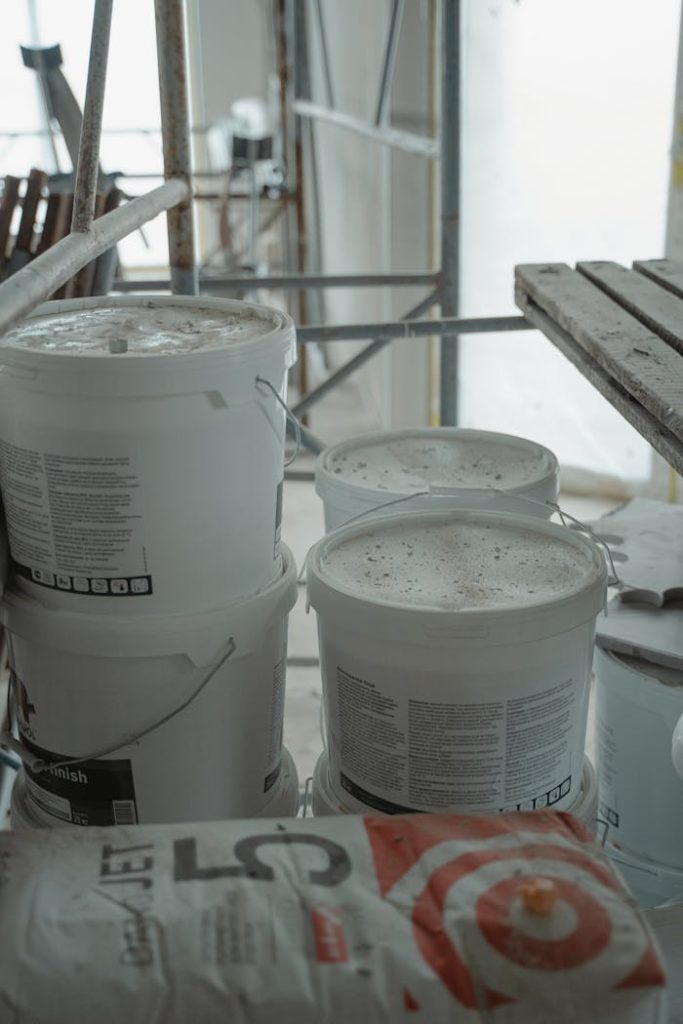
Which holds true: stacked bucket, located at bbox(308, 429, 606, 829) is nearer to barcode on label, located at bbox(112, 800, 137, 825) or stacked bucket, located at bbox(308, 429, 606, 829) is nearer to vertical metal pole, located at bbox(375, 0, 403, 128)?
barcode on label, located at bbox(112, 800, 137, 825)

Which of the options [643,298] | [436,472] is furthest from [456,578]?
[643,298]

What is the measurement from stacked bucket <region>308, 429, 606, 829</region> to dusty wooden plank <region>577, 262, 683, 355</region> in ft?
1.47

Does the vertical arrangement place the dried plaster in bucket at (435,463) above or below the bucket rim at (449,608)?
below

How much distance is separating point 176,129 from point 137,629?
1028mm

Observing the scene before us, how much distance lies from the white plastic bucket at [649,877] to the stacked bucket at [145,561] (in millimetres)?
633

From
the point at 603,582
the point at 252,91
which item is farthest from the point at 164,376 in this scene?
the point at 252,91

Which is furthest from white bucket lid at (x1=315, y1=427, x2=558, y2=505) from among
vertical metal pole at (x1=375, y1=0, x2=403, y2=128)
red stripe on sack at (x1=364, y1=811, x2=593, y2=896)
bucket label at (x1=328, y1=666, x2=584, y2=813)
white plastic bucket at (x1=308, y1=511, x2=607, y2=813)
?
vertical metal pole at (x1=375, y1=0, x2=403, y2=128)

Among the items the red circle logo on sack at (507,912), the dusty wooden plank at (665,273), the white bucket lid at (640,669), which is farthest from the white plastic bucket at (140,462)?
the dusty wooden plank at (665,273)

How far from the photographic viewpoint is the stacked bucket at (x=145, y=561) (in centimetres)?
120

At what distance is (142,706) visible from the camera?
1320 millimetres

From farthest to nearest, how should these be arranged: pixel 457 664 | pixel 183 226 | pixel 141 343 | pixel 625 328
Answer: pixel 183 226
pixel 625 328
pixel 141 343
pixel 457 664

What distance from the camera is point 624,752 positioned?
169cm

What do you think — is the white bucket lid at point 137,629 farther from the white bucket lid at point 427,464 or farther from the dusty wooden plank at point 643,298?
the dusty wooden plank at point 643,298

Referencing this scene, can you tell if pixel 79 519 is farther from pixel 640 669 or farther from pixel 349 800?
pixel 640 669
